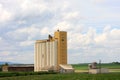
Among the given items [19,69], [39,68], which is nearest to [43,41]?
[39,68]

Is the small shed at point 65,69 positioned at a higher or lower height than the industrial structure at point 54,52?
lower

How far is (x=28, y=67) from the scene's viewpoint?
322ft

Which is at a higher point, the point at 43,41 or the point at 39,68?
the point at 43,41

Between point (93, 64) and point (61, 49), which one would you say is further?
point (93, 64)

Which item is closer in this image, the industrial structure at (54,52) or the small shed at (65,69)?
the small shed at (65,69)

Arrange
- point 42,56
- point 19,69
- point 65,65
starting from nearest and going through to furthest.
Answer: point 65,65 < point 42,56 < point 19,69

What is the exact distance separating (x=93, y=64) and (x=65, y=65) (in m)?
10.1

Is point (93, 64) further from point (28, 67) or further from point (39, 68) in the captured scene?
point (28, 67)

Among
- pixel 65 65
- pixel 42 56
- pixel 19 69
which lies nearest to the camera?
pixel 65 65

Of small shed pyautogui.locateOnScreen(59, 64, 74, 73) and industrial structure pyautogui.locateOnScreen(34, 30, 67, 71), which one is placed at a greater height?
industrial structure pyautogui.locateOnScreen(34, 30, 67, 71)

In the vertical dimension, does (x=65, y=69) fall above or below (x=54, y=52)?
below

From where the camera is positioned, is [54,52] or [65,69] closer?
[65,69]

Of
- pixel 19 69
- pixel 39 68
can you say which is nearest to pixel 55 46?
pixel 39 68

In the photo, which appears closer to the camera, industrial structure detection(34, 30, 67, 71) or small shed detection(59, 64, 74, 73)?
small shed detection(59, 64, 74, 73)
